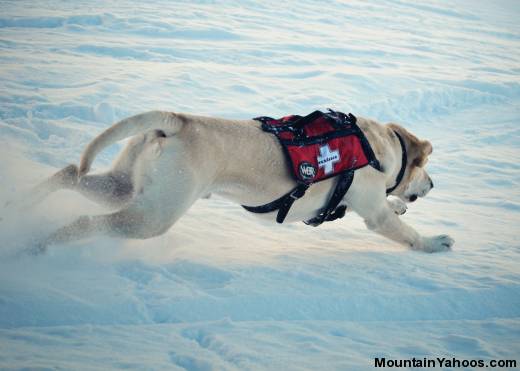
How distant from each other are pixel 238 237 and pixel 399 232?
132 centimetres

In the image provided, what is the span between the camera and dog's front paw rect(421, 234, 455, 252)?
14.3 feet

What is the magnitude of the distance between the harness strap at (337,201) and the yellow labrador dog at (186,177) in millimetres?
53

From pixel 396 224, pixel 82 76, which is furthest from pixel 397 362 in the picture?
pixel 82 76

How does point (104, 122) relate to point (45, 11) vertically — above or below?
below

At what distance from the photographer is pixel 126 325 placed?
2807 millimetres

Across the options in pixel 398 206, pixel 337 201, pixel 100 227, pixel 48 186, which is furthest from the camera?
pixel 398 206

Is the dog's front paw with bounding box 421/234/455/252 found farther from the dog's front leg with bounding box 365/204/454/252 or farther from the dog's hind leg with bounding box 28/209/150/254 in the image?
the dog's hind leg with bounding box 28/209/150/254

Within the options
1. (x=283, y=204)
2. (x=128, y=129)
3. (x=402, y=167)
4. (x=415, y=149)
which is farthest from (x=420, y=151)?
(x=128, y=129)

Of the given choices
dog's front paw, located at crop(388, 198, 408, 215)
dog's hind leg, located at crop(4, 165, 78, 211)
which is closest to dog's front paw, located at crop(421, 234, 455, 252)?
dog's front paw, located at crop(388, 198, 408, 215)

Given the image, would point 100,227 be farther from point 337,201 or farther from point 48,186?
point 337,201

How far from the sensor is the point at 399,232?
4305 millimetres

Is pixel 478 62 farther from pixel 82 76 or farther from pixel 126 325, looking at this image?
pixel 126 325

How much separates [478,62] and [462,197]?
331 inches

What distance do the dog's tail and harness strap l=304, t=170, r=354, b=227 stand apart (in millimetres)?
1366
